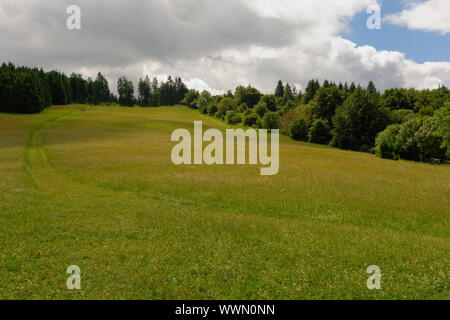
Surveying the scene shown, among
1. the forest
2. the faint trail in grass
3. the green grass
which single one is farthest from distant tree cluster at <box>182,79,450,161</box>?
the faint trail in grass

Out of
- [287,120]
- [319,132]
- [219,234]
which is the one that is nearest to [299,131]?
[319,132]

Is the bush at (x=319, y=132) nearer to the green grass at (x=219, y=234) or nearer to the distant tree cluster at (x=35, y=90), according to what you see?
the green grass at (x=219, y=234)

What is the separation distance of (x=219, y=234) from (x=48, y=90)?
145412 millimetres

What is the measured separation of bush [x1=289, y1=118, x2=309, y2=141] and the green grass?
65.8 meters

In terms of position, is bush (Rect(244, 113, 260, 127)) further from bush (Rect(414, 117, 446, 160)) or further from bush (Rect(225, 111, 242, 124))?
bush (Rect(414, 117, 446, 160))

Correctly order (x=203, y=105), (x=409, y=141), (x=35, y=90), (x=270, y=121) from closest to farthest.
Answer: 1. (x=409, y=141)
2. (x=35, y=90)
3. (x=270, y=121)
4. (x=203, y=105)

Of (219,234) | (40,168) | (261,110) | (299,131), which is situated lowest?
(219,234)

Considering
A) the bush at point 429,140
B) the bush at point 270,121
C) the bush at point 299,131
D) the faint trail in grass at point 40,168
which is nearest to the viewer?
the faint trail in grass at point 40,168

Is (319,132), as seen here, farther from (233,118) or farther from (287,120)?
(233,118)

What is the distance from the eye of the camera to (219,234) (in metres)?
15.4

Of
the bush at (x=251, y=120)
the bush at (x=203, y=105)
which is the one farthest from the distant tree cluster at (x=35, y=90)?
the bush at (x=251, y=120)

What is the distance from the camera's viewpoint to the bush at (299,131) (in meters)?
95.9

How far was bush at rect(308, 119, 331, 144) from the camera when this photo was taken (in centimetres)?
9300

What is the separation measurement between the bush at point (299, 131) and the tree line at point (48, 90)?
10449 cm
